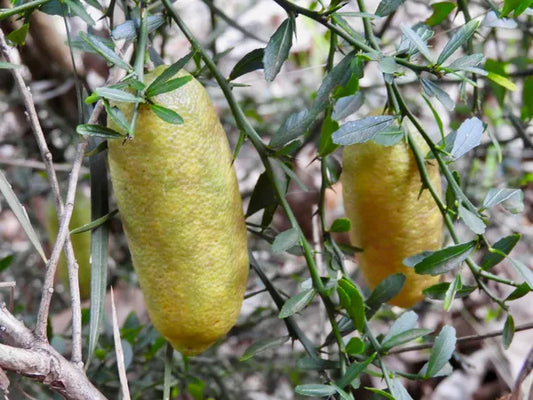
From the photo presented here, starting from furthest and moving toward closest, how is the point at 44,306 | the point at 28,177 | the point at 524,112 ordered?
1. the point at 28,177
2. the point at 524,112
3. the point at 44,306

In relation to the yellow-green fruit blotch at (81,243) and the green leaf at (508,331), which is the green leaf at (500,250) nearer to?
the green leaf at (508,331)

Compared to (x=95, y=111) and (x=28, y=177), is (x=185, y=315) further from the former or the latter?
(x=28, y=177)

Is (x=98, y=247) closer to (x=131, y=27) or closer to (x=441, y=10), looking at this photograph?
(x=131, y=27)

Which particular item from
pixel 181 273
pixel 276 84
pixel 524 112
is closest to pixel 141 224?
pixel 181 273

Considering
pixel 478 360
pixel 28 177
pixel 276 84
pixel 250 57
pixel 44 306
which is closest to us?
pixel 44 306

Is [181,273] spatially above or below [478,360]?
above

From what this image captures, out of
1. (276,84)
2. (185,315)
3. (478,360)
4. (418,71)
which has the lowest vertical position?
(478,360)

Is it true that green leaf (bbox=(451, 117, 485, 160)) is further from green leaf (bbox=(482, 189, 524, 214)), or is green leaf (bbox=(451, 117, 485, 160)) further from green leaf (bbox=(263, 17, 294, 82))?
green leaf (bbox=(263, 17, 294, 82))

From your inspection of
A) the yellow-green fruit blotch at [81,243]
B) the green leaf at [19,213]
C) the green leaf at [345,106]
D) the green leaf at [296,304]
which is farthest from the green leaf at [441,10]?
the yellow-green fruit blotch at [81,243]
